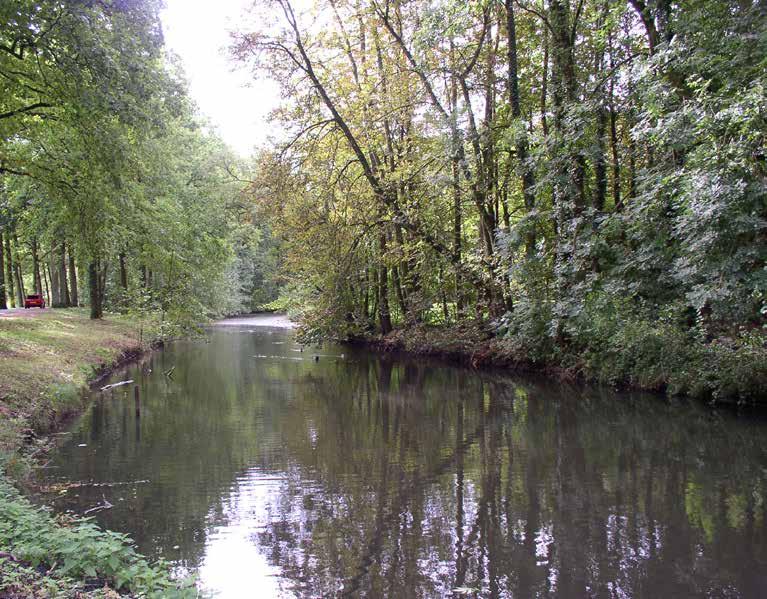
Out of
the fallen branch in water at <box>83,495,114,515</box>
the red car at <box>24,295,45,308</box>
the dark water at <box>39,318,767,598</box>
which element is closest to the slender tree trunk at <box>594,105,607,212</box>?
the dark water at <box>39,318,767,598</box>

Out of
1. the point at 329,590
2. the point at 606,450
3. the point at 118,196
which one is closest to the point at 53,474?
the point at 329,590

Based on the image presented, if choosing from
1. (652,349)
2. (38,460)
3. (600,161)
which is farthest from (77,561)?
(600,161)

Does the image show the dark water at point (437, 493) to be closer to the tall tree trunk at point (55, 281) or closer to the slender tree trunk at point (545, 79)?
the slender tree trunk at point (545, 79)

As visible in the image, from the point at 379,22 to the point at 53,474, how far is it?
62.2ft

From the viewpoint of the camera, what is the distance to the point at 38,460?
859 centimetres

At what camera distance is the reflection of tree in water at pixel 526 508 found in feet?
17.1

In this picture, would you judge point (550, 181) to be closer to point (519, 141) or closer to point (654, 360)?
point (519, 141)

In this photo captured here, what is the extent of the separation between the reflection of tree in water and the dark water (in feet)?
0.08

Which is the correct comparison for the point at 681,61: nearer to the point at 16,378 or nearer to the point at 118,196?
the point at 118,196

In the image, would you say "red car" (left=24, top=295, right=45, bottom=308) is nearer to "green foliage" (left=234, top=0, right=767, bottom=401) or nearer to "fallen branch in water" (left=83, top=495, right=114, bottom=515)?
"green foliage" (left=234, top=0, right=767, bottom=401)

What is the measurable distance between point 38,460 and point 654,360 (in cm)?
1208

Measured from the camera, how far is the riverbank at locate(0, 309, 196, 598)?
4012mm

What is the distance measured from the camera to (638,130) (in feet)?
41.2

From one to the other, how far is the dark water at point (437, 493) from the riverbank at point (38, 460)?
615 mm
